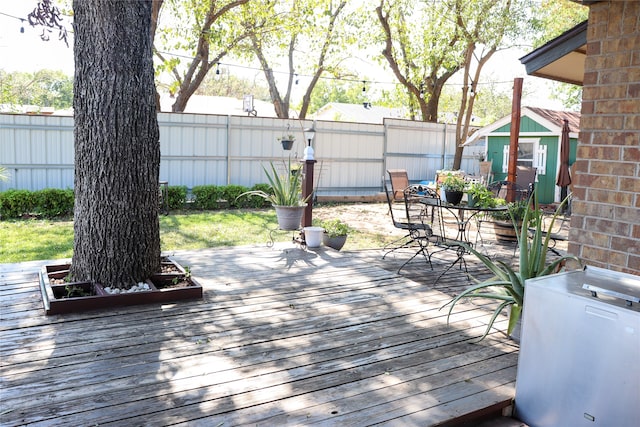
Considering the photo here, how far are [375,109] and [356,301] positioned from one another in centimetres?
2517

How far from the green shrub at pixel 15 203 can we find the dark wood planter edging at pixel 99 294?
5120 millimetres

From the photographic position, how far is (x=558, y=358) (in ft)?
6.95

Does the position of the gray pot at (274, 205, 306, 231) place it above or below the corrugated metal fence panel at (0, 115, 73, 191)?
below

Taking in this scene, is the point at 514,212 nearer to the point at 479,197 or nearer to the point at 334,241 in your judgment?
the point at 479,197

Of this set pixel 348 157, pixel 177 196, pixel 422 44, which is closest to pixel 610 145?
pixel 177 196

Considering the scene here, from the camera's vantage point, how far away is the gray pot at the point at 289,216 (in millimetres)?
5754

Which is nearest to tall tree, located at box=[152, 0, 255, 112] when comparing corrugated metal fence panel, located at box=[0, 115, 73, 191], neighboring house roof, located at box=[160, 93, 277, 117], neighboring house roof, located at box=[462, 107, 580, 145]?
corrugated metal fence panel, located at box=[0, 115, 73, 191]

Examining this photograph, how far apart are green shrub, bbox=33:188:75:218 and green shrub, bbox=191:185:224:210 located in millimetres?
2243

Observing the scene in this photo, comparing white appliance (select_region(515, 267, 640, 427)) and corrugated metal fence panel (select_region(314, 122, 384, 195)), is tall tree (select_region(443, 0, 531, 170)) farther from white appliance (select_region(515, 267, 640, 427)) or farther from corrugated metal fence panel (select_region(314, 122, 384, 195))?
white appliance (select_region(515, 267, 640, 427))

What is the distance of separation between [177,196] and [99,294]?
6.48 metres

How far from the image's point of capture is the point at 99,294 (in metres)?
3.72

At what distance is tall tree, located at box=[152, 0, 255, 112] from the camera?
11.8m

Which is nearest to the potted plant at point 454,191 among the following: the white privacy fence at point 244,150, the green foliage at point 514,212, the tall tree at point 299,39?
the green foliage at point 514,212

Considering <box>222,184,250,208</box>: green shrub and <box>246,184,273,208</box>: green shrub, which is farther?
<box>246,184,273,208</box>: green shrub
